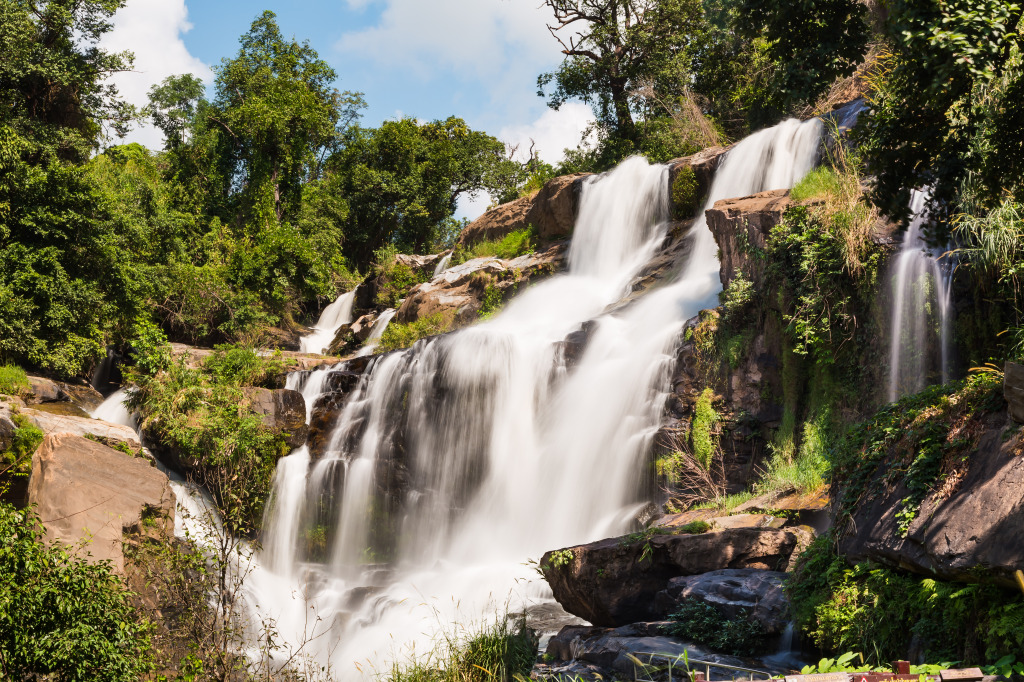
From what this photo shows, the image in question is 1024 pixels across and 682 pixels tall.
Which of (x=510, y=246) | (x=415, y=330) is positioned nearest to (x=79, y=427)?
(x=415, y=330)

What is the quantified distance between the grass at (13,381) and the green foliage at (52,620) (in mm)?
9395

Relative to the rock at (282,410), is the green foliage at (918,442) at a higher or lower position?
higher

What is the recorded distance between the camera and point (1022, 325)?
26.4ft

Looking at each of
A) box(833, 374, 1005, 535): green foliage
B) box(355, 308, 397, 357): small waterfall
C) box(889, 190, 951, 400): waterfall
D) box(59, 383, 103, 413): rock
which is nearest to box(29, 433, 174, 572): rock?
box(59, 383, 103, 413): rock

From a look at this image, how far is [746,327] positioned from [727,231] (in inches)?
74.4

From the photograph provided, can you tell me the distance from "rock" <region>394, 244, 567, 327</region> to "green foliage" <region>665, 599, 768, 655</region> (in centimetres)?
1552

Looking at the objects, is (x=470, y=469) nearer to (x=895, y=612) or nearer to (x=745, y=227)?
(x=745, y=227)

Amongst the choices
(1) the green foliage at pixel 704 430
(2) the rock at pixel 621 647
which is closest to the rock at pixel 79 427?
(2) the rock at pixel 621 647

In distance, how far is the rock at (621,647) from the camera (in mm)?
6426

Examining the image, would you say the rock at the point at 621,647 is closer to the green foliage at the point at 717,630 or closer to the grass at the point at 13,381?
the green foliage at the point at 717,630

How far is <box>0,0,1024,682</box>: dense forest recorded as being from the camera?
6035 mm

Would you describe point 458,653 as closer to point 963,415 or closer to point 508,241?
point 963,415

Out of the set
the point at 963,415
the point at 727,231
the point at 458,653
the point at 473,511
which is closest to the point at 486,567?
the point at 473,511

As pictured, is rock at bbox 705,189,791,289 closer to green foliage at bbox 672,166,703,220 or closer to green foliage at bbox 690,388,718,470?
green foliage at bbox 690,388,718,470
